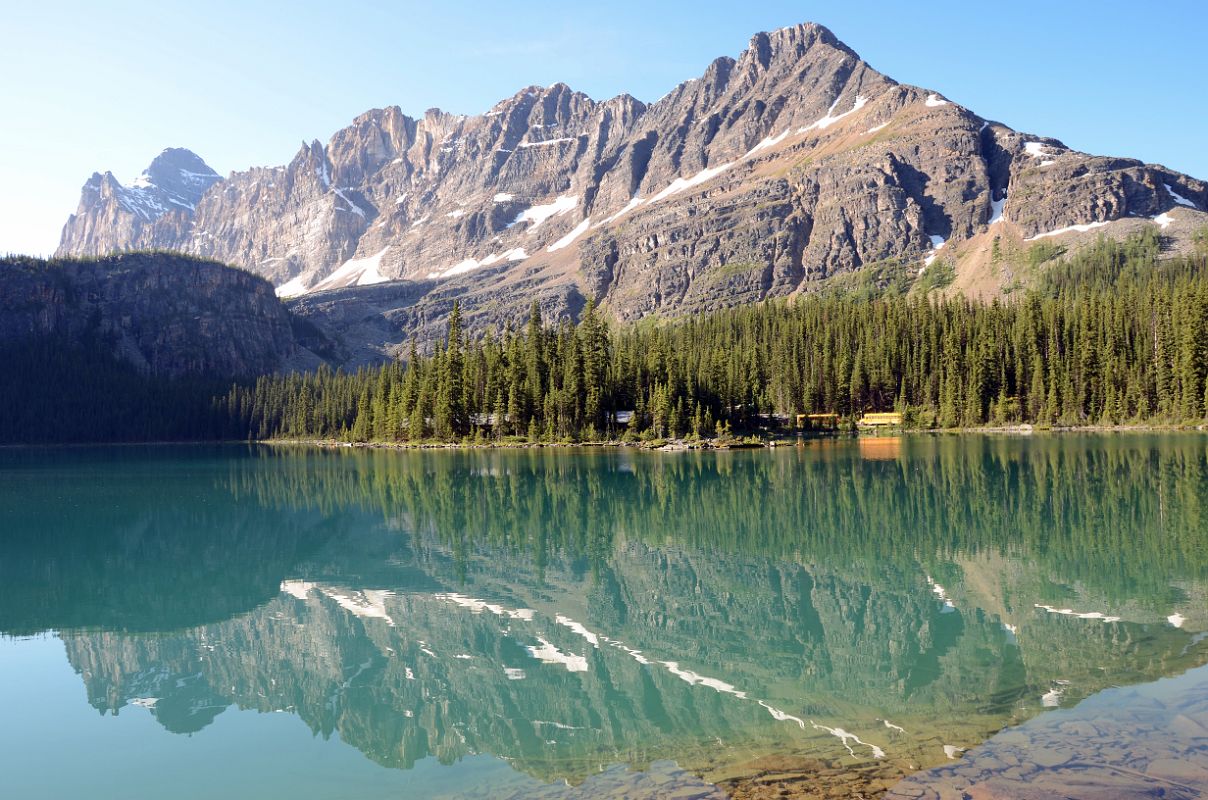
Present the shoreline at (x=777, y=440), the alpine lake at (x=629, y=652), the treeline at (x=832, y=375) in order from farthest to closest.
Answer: the treeline at (x=832, y=375), the shoreline at (x=777, y=440), the alpine lake at (x=629, y=652)

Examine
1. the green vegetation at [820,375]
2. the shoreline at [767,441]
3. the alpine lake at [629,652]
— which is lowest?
the alpine lake at [629,652]

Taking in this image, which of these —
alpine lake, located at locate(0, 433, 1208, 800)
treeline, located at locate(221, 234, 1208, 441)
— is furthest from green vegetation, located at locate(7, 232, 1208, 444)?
alpine lake, located at locate(0, 433, 1208, 800)

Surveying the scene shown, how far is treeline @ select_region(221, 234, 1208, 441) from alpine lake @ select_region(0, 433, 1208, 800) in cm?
7301

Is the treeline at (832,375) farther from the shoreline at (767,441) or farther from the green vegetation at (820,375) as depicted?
the shoreline at (767,441)

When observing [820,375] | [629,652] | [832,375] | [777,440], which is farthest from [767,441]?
[629,652]

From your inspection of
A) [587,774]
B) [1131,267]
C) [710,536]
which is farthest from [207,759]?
[1131,267]

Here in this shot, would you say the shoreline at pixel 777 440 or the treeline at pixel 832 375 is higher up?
the treeline at pixel 832 375

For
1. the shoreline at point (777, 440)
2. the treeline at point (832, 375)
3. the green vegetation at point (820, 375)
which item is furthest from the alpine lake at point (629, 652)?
the treeline at point (832, 375)

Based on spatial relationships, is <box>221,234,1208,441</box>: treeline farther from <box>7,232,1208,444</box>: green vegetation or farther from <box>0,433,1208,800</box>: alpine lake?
<box>0,433,1208,800</box>: alpine lake

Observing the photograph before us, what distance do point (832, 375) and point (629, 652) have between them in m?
135

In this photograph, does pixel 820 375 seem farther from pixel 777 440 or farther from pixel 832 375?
pixel 777 440

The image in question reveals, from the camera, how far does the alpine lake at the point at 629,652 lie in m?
13.6

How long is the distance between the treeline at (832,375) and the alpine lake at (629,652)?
7301 cm

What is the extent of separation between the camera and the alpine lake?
44.5ft
